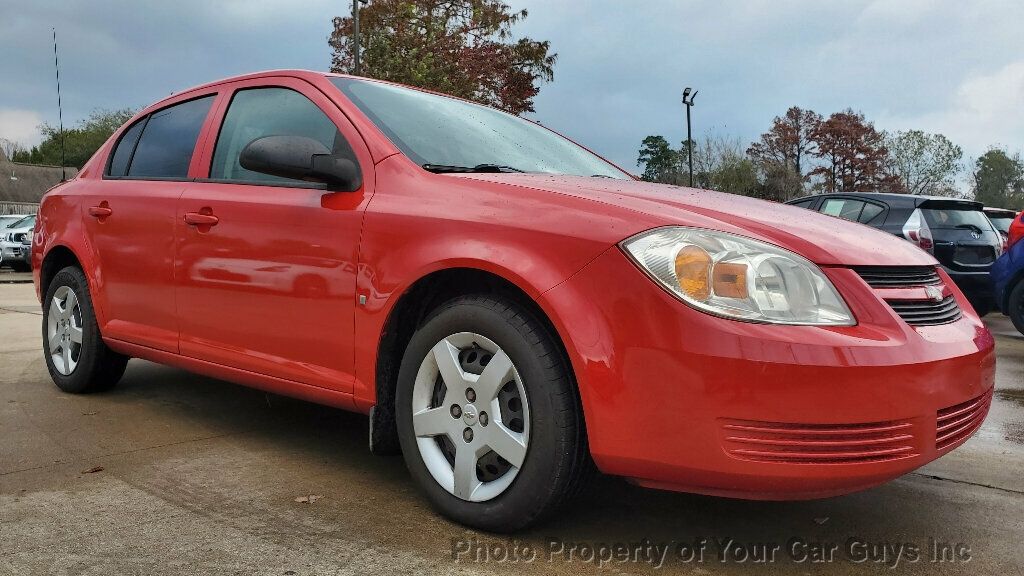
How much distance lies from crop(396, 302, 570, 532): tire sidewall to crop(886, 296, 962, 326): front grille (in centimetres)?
100

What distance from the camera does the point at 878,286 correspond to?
2.35m

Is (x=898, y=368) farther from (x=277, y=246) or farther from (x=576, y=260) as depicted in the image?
(x=277, y=246)

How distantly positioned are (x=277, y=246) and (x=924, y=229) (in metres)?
7.66

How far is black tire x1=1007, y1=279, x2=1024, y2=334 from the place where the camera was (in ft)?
25.7

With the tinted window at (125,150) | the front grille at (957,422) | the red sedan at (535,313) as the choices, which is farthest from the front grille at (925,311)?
the tinted window at (125,150)

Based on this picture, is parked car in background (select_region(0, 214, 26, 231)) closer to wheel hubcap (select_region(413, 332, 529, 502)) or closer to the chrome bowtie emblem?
wheel hubcap (select_region(413, 332, 529, 502))

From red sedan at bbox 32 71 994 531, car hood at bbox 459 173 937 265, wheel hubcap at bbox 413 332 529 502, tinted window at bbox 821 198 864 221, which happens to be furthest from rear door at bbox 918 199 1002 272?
wheel hubcap at bbox 413 332 529 502

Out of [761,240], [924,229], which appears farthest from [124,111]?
[761,240]

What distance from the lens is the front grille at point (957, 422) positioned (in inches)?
89.2

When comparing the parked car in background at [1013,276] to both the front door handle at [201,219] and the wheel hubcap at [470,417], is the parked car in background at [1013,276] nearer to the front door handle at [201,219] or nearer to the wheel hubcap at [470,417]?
the wheel hubcap at [470,417]

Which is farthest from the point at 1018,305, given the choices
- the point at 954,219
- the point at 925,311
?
the point at 925,311

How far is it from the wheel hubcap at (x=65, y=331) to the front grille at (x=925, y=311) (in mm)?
3864

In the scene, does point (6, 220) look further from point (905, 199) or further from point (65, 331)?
point (905, 199)

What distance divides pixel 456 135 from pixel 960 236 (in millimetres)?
7442
